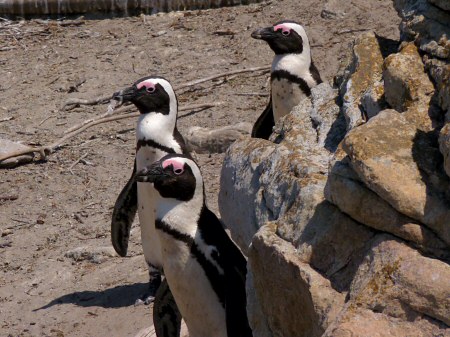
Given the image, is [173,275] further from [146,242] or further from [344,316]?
[344,316]

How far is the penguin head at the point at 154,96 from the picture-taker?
5906 mm

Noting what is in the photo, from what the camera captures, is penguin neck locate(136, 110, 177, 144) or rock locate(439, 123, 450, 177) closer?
rock locate(439, 123, 450, 177)

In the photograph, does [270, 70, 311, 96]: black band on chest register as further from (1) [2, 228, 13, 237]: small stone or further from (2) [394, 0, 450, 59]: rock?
(2) [394, 0, 450, 59]: rock

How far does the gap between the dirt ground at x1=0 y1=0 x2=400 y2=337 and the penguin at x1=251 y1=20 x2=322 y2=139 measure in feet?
1.82

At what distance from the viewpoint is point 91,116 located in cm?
841

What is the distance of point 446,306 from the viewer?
2979 millimetres

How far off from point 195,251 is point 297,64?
7.33ft

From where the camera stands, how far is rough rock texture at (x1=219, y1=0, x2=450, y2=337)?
10.1 feet

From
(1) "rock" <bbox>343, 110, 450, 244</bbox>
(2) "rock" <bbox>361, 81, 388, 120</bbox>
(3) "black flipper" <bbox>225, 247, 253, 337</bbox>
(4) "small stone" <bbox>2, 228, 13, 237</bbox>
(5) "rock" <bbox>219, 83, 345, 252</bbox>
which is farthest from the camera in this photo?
(4) "small stone" <bbox>2, 228, 13, 237</bbox>

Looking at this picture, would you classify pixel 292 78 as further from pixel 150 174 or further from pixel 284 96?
pixel 150 174

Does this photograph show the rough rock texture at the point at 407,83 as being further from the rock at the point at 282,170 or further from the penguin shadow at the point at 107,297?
the penguin shadow at the point at 107,297

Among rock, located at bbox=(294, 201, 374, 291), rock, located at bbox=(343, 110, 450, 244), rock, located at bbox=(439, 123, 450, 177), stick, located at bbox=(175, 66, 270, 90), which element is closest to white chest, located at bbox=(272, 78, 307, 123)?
stick, located at bbox=(175, 66, 270, 90)

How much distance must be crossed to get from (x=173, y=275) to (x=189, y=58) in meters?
4.45

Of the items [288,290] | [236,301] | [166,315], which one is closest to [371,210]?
[288,290]
